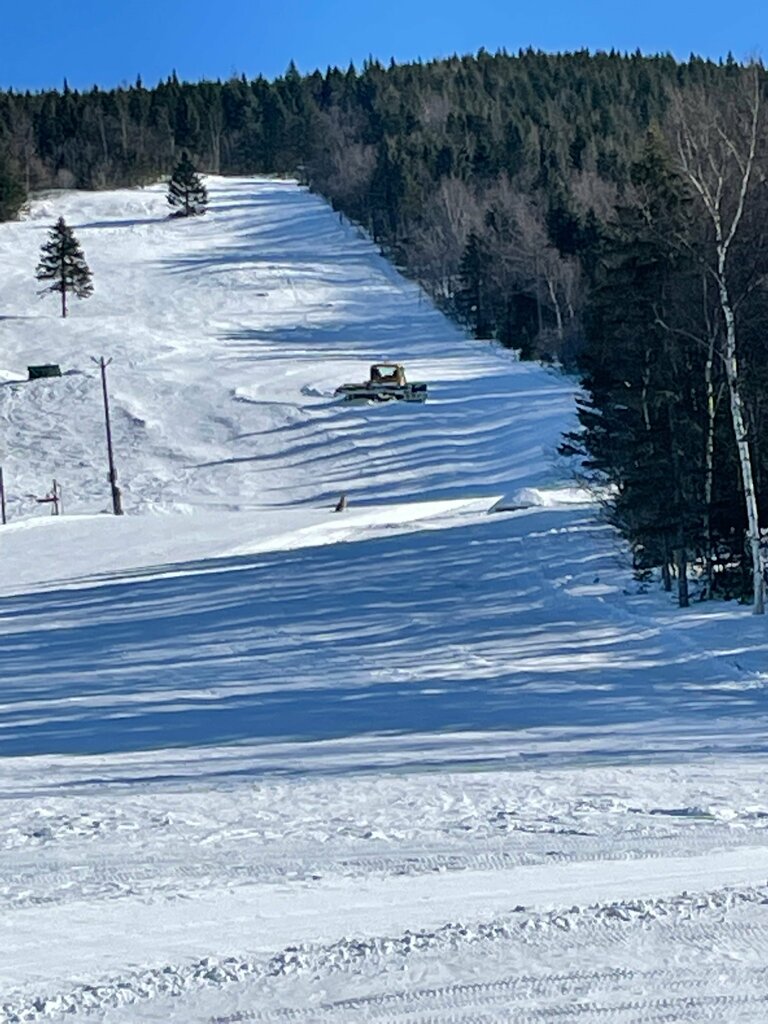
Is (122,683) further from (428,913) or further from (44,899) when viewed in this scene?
(428,913)

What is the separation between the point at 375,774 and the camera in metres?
10.1

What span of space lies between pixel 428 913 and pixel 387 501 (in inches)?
1549

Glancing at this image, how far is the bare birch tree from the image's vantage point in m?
16.9

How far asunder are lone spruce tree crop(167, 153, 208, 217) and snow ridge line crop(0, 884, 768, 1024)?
10698 centimetres

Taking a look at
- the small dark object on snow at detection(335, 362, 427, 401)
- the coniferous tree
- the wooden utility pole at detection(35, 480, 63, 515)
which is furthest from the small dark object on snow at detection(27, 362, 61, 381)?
the coniferous tree

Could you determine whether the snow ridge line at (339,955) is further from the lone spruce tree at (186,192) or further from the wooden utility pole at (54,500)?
the lone spruce tree at (186,192)

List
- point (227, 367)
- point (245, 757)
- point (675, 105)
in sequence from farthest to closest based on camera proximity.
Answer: point (227, 367) < point (675, 105) < point (245, 757)

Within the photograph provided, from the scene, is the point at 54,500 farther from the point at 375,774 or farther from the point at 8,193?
the point at 8,193

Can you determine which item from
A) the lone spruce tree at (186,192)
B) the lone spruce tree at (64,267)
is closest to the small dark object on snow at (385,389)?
the lone spruce tree at (64,267)

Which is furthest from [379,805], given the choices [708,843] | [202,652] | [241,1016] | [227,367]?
[227,367]

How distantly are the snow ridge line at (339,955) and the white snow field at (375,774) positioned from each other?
2cm

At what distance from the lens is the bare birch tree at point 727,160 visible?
16.9 meters

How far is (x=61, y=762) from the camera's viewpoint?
11.4 metres

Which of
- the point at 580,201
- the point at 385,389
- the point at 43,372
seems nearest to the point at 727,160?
the point at 385,389
